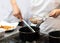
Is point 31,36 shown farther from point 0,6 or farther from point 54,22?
point 0,6

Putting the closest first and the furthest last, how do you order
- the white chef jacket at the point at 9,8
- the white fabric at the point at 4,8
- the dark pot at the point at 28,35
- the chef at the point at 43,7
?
the dark pot at the point at 28,35 → the chef at the point at 43,7 → the white chef jacket at the point at 9,8 → the white fabric at the point at 4,8

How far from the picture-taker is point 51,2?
1388mm

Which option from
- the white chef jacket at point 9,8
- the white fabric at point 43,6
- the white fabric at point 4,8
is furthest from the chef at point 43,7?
the white fabric at point 4,8

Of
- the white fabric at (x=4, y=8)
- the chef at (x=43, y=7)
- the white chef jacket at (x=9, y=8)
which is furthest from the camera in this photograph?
the white fabric at (x=4, y=8)

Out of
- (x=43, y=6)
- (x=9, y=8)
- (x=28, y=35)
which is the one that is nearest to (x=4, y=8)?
(x=9, y=8)

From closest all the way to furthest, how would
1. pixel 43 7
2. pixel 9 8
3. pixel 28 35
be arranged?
1. pixel 28 35
2. pixel 43 7
3. pixel 9 8

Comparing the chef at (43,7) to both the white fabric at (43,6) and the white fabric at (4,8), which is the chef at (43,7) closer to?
the white fabric at (43,6)

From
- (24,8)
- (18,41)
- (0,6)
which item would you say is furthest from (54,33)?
(0,6)

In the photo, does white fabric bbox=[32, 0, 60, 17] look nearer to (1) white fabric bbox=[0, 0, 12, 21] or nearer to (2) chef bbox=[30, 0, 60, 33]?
(2) chef bbox=[30, 0, 60, 33]

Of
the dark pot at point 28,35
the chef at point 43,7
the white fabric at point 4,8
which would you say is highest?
the white fabric at point 4,8

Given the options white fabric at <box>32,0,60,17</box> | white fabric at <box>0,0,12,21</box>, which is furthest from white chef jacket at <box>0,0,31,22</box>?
white fabric at <box>32,0,60,17</box>

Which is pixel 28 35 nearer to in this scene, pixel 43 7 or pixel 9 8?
pixel 43 7

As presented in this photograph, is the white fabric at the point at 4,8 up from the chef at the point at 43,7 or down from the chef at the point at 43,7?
up

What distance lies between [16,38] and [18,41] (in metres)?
0.04
